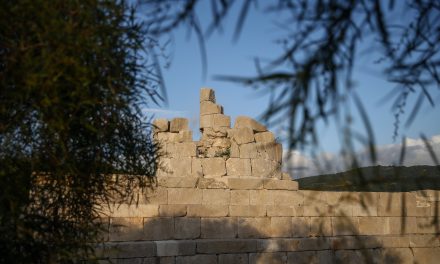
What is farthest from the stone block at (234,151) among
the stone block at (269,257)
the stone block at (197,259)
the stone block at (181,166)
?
the stone block at (197,259)

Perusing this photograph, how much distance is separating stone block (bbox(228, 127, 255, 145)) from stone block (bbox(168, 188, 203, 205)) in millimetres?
3196

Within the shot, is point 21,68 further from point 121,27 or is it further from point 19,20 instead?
point 121,27

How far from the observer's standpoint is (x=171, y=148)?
46.9 feet

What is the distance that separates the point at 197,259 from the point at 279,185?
8.79ft

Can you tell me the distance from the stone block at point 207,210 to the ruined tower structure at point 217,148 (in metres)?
1.17

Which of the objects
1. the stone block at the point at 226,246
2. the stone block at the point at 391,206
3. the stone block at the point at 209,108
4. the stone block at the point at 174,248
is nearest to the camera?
the stone block at the point at 174,248

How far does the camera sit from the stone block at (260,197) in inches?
484

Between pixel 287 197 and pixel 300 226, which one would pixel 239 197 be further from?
pixel 300 226

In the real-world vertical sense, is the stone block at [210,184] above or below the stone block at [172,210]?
above

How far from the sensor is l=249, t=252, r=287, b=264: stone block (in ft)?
38.1

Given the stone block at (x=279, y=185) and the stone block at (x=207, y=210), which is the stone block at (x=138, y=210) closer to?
the stone block at (x=207, y=210)

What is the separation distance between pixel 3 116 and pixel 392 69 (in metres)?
2.86

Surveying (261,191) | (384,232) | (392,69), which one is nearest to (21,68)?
(392,69)

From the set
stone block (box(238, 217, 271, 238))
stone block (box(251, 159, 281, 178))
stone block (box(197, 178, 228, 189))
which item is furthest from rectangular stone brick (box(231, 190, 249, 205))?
stone block (box(251, 159, 281, 178))
